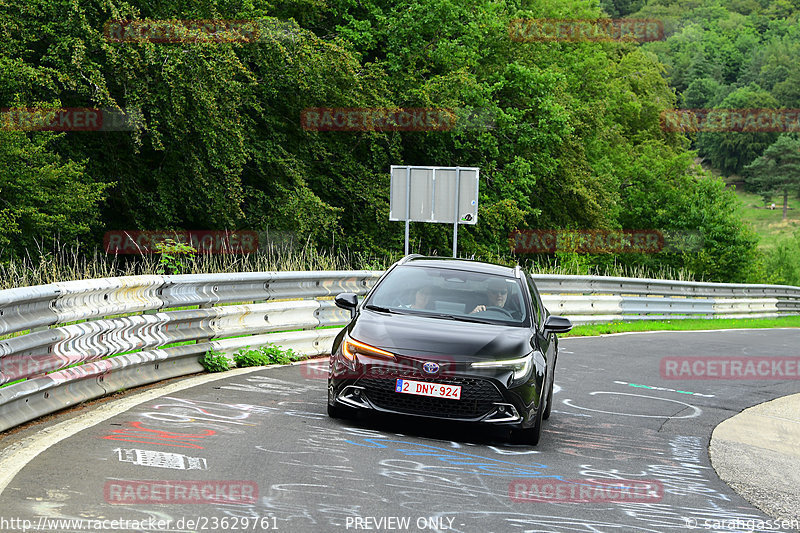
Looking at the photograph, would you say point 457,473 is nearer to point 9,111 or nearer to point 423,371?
point 423,371

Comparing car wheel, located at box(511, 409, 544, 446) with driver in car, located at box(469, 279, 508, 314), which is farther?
driver in car, located at box(469, 279, 508, 314)

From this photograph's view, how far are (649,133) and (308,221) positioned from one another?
44795 millimetres

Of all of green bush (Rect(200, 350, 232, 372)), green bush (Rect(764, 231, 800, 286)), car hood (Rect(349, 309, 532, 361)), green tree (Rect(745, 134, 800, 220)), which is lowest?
green bush (Rect(764, 231, 800, 286))

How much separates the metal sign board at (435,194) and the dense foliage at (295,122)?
7147 mm

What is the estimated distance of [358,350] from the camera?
794 centimetres

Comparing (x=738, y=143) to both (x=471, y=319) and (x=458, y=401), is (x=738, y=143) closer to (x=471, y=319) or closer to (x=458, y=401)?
(x=471, y=319)

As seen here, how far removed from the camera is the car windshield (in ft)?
28.7

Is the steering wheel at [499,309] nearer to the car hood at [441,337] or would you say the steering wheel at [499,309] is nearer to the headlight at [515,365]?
the car hood at [441,337]

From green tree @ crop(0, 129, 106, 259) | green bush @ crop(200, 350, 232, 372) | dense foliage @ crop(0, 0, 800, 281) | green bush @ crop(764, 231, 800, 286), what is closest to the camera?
green bush @ crop(200, 350, 232, 372)

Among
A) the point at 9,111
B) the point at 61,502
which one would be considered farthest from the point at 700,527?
the point at 9,111

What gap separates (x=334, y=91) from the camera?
1267 inches

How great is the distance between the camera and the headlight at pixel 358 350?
25.7ft

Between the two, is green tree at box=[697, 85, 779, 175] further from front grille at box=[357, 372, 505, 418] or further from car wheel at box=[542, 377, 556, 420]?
front grille at box=[357, 372, 505, 418]


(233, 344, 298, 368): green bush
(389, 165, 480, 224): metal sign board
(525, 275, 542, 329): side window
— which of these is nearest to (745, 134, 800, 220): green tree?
(389, 165, 480, 224): metal sign board
